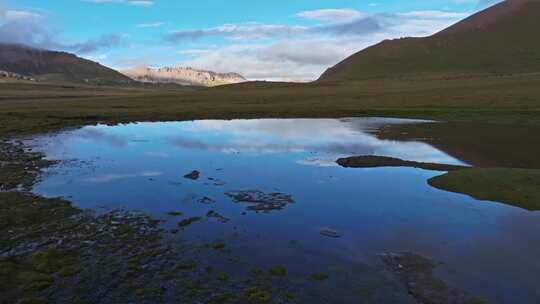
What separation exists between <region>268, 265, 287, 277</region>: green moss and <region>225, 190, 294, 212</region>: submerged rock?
7441 mm

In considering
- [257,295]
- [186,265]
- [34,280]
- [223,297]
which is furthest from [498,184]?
[34,280]

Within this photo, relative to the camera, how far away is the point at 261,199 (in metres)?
25.3

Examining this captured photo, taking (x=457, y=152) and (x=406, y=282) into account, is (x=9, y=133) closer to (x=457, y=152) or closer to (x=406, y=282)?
(x=457, y=152)

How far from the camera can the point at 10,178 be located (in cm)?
2891

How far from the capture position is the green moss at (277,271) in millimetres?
15488

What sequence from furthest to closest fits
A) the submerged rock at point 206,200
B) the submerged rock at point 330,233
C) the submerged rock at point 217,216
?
the submerged rock at point 206,200, the submerged rock at point 217,216, the submerged rock at point 330,233

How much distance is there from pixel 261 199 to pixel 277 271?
9.78 metres

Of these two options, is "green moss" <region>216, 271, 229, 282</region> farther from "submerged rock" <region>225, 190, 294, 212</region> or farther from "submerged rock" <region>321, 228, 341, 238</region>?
"submerged rock" <region>225, 190, 294, 212</region>

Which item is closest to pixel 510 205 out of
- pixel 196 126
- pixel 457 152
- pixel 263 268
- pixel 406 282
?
pixel 406 282

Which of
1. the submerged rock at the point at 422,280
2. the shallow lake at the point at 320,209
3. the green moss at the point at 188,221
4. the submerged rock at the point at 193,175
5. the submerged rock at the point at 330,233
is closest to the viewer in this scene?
the submerged rock at the point at 422,280

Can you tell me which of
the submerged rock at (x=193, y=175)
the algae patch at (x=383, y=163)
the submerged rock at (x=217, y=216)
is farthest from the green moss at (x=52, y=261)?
the algae patch at (x=383, y=163)

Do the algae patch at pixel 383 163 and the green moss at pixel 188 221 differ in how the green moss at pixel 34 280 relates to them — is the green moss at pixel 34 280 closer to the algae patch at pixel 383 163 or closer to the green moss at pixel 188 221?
the green moss at pixel 188 221

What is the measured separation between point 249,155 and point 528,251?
2626 centimetres

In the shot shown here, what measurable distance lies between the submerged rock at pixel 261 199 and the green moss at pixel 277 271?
744 cm
